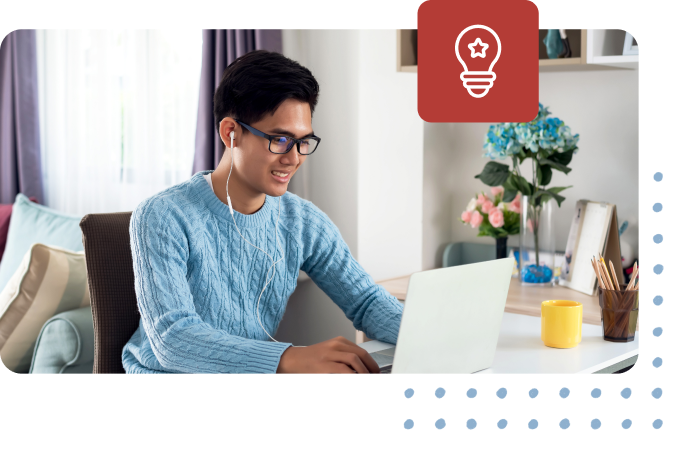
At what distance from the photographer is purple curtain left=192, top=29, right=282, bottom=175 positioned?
90.0 inches

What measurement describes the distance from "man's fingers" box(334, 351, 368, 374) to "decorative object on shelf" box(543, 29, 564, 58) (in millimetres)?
1208

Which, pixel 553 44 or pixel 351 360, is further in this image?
pixel 553 44

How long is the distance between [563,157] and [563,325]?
37.1 inches

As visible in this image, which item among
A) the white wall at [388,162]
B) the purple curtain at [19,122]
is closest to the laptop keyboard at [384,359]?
the white wall at [388,162]

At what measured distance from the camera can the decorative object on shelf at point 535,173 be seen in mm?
1825

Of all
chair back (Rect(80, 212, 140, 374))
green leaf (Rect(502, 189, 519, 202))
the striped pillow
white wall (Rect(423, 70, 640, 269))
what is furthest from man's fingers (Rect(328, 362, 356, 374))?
white wall (Rect(423, 70, 640, 269))

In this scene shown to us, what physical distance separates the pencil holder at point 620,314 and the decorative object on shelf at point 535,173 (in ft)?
2.65

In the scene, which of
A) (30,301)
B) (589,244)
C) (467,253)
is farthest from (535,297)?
(30,301)

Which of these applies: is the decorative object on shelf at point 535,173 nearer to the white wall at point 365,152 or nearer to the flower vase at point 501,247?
the flower vase at point 501,247

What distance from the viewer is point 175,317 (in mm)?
997
